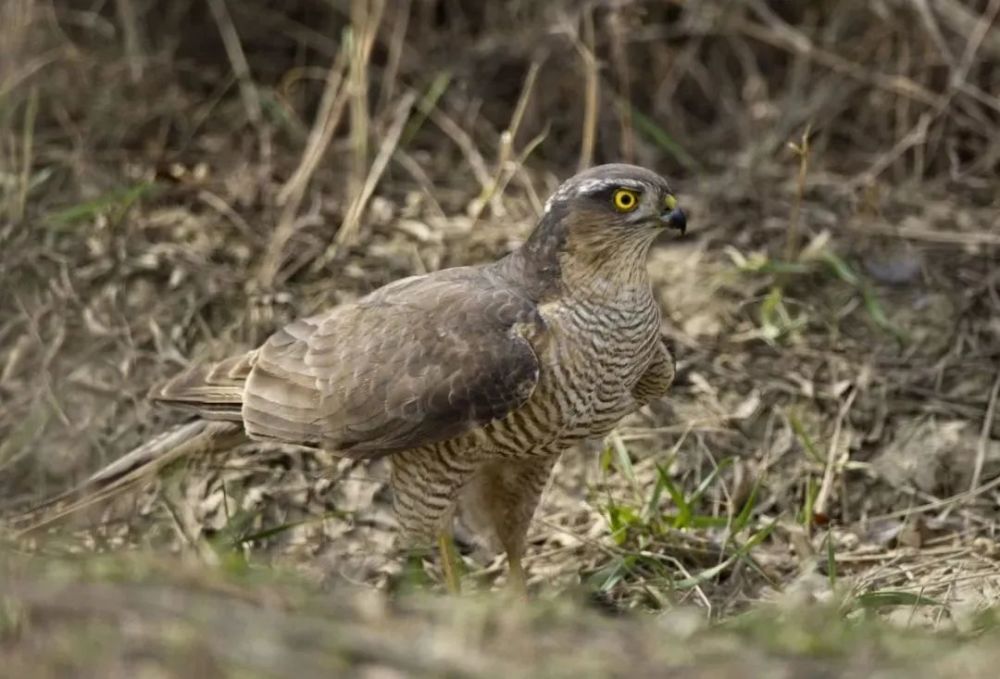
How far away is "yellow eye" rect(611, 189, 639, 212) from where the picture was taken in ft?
17.2

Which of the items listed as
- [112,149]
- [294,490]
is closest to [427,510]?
[294,490]

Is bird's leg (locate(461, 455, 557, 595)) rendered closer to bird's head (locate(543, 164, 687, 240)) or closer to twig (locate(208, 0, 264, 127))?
bird's head (locate(543, 164, 687, 240))

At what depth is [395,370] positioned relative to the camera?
5270 mm

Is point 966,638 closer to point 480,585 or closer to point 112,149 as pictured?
point 480,585

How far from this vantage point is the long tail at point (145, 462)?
18.5 ft

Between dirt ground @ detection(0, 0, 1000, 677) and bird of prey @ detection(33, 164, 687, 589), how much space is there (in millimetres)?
458

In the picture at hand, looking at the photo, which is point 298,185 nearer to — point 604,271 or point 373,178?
point 373,178

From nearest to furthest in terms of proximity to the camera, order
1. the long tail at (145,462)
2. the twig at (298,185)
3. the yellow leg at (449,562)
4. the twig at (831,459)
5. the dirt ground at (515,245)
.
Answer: the dirt ground at (515,245) < the yellow leg at (449,562) < the long tail at (145,462) < the twig at (831,459) < the twig at (298,185)

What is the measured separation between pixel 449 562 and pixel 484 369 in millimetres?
883

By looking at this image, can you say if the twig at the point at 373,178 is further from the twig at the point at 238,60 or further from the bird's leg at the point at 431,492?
the bird's leg at the point at 431,492

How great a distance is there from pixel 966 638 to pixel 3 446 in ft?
12.9

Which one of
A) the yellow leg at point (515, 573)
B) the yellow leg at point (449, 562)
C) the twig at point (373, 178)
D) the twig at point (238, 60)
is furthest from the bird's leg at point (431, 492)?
the twig at point (238, 60)

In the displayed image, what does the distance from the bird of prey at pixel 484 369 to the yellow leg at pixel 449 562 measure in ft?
0.05

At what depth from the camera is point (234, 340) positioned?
7.04m
